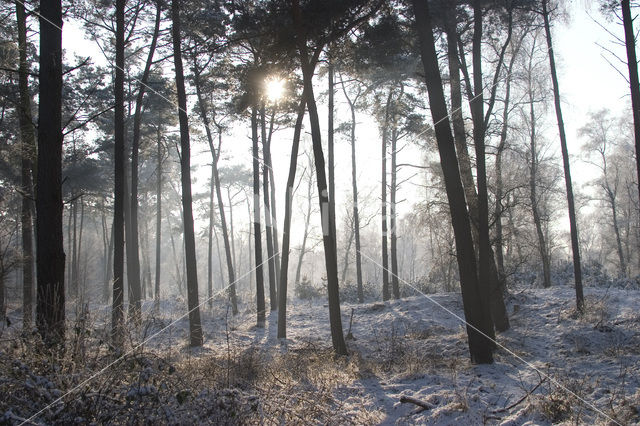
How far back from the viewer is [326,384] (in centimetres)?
559

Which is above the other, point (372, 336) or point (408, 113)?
point (408, 113)

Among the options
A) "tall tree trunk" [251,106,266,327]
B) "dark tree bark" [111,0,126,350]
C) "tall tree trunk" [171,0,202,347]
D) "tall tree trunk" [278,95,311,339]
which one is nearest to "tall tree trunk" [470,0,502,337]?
"tall tree trunk" [278,95,311,339]

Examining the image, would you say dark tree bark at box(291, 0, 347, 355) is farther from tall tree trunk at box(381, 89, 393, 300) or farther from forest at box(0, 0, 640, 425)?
tall tree trunk at box(381, 89, 393, 300)

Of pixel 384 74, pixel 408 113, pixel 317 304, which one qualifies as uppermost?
pixel 384 74

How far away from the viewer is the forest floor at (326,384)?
3396mm

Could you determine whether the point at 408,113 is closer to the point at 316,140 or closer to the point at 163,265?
the point at 316,140

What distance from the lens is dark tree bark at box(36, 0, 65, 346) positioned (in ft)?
17.7

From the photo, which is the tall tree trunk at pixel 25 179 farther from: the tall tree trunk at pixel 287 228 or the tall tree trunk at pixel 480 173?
the tall tree trunk at pixel 480 173

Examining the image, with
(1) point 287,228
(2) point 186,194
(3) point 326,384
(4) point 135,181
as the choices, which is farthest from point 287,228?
(4) point 135,181

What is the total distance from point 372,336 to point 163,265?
4934cm

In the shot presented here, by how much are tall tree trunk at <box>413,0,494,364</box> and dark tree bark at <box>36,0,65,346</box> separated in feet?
19.7

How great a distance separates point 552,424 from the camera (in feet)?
13.2

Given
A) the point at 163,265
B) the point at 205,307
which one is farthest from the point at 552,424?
the point at 163,265

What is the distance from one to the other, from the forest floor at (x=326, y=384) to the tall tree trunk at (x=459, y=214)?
1.66 feet
